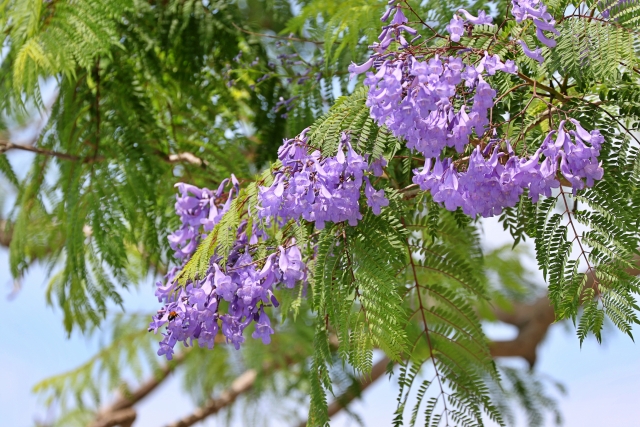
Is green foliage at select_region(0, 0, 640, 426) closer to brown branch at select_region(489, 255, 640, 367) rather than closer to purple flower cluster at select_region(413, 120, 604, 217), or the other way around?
purple flower cluster at select_region(413, 120, 604, 217)

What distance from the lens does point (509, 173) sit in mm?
1290

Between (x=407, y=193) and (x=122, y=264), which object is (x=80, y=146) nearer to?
(x=122, y=264)

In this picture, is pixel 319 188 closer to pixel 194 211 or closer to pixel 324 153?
pixel 324 153

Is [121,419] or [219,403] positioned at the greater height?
[121,419]

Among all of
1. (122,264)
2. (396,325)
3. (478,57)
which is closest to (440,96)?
(478,57)

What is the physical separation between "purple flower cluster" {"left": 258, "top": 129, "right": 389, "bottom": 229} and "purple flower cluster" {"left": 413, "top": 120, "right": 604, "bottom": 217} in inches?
4.4

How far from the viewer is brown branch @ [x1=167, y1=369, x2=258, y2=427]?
4.38m

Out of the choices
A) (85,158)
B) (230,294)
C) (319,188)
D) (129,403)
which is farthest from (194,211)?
(129,403)

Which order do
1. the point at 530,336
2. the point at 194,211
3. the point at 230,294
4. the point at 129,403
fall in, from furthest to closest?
the point at 129,403 → the point at 530,336 → the point at 194,211 → the point at 230,294

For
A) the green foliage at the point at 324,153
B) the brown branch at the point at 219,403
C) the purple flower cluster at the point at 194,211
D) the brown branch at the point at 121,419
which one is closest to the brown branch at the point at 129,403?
the brown branch at the point at 121,419

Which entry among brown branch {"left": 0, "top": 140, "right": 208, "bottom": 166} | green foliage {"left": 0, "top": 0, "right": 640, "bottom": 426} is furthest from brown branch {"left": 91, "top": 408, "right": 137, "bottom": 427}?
brown branch {"left": 0, "top": 140, "right": 208, "bottom": 166}

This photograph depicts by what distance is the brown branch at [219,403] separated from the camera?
4.38 meters

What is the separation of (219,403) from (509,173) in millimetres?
3423

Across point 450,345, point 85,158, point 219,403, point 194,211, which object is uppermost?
point 85,158
